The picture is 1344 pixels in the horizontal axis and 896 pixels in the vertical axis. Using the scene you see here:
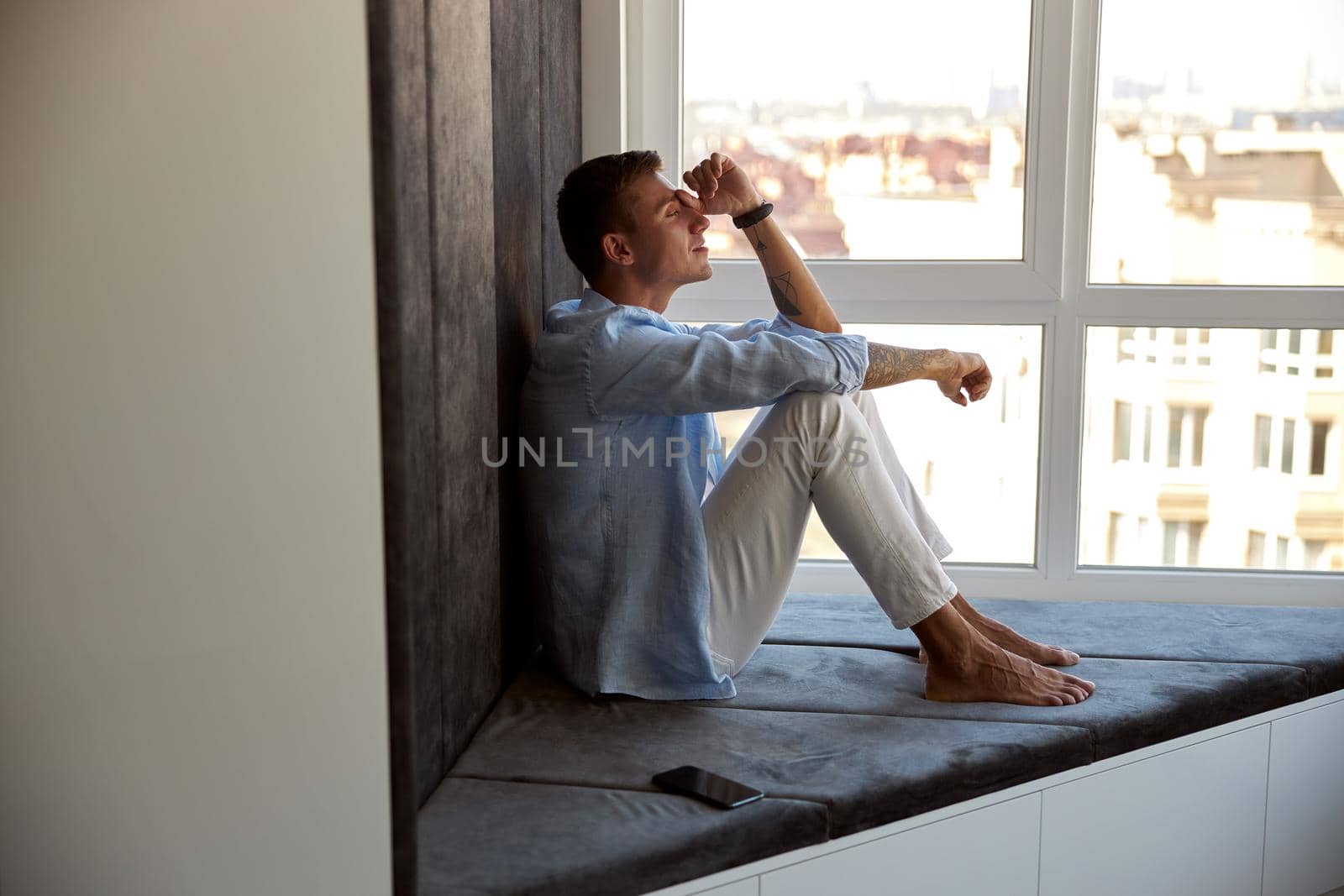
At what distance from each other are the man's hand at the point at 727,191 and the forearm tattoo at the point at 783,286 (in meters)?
0.05

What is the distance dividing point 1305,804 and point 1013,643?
0.63 metres

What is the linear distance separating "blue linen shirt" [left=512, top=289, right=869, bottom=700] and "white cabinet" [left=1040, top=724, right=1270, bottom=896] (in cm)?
61

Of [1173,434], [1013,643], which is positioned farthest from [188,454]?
[1173,434]

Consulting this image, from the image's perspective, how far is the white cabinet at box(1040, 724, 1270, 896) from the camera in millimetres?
2068

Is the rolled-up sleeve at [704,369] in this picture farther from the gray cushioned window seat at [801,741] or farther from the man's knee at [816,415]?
the gray cushioned window seat at [801,741]

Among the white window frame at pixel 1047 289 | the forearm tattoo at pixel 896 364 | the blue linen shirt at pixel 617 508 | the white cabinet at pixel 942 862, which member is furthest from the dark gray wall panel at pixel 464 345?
the white window frame at pixel 1047 289

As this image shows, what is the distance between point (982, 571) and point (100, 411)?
229cm

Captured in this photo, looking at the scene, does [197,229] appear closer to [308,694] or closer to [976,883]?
[308,694]

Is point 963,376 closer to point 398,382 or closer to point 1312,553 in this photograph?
point 1312,553

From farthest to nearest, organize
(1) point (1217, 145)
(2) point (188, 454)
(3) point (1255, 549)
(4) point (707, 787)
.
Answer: (3) point (1255, 549) → (1) point (1217, 145) → (4) point (707, 787) → (2) point (188, 454)

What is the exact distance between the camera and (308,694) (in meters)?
1.35

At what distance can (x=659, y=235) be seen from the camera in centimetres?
237

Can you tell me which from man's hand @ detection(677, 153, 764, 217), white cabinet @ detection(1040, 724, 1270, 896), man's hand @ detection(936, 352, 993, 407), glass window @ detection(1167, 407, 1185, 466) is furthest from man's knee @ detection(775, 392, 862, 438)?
glass window @ detection(1167, 407, 1185, 466)

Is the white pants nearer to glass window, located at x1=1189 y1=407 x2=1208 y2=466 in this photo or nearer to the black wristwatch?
the black wristwatch
